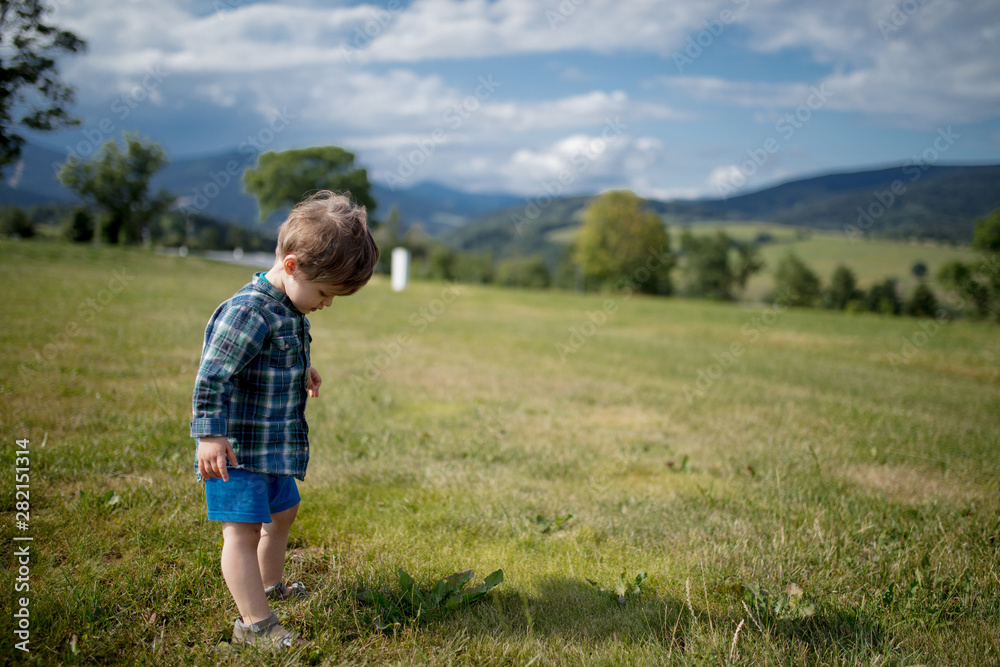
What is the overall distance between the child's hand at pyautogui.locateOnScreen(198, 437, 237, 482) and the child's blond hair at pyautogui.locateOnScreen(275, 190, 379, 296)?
753 mm

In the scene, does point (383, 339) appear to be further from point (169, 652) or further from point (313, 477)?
point (169, 652)

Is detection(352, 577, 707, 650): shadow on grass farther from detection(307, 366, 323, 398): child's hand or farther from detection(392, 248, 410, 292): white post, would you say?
detection(392, 248, 410, 292): white post

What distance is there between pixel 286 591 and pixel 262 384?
110 centimetres

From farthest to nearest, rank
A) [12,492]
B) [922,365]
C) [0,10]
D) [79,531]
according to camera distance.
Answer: [0,10] < [922,365] < [12,492] < [79,531]

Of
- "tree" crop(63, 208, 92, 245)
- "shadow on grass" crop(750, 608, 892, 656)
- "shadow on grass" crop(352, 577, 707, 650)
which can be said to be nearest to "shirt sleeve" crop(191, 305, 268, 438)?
"shadow on grass" crop(352, 577, 707, 650)

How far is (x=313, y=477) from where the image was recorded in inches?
167

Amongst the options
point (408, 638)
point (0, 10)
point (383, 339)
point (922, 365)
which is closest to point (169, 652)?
point (408, 638)

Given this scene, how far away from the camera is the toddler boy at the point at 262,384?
2248 millimetres

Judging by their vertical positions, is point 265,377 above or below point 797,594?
above

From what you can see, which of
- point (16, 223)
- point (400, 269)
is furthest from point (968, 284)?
point (16, 223)

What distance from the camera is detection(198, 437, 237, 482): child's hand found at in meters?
2.21

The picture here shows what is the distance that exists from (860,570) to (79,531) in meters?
4.41

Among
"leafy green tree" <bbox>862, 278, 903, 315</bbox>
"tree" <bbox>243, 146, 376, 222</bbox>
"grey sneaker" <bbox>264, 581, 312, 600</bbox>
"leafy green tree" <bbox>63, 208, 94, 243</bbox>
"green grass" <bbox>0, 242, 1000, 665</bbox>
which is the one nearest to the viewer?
"green grass" <bbox>0, 242, 1000, 665</bbox>

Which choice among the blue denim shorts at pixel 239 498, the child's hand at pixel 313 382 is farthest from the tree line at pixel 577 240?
the blue denim shorts at pixel 239 498
